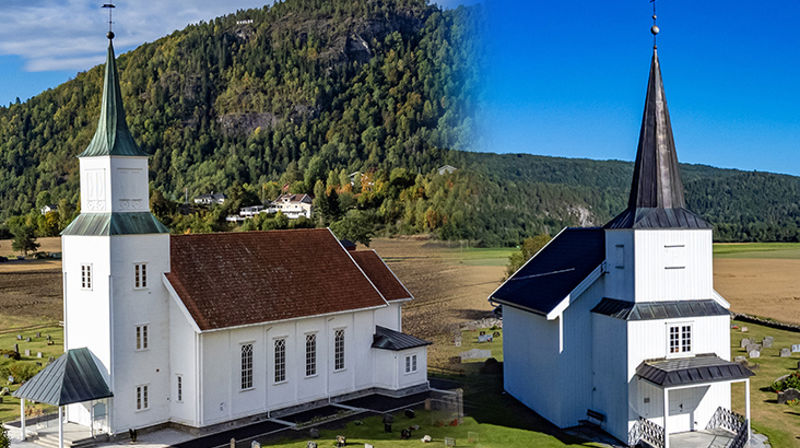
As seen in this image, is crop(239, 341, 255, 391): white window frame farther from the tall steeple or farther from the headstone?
the tall steeple

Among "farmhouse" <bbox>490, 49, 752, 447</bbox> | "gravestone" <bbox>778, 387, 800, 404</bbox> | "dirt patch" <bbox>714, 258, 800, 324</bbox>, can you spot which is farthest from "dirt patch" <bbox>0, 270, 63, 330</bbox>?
"dirt patch" <bbox>714, 258, 800, 324</bbox>

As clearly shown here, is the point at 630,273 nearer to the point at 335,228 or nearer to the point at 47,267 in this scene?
the point at 335,228

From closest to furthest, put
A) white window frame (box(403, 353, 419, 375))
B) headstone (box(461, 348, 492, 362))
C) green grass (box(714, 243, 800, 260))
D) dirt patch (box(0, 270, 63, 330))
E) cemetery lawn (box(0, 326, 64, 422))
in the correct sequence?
cemetery lawn (box(0, 326, 64, 422))
white window frame (box(403, 353, 419, 375))
headstone (box(461, 348, 492, 362))
dirt patch (box(0, 270, 63, 330))
green grass (box(714, 243, 800, 260))

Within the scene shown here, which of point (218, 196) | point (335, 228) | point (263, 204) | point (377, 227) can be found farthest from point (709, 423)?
Answer: point (218, 196)

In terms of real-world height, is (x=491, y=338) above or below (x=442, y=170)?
below

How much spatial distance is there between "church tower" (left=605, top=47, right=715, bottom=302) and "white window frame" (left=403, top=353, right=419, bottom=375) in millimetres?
9110

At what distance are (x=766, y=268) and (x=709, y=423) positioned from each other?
50492mm

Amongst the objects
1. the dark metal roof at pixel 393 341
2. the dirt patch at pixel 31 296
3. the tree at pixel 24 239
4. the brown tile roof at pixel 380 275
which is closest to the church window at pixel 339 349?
the dark metal roof at pixel 393 341

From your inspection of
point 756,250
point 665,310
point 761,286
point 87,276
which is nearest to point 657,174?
point 665,310

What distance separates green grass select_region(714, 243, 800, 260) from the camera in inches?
2609

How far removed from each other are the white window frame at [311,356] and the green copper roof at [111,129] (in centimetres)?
770

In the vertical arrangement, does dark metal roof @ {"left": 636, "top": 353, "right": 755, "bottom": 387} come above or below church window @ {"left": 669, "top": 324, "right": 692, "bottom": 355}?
below

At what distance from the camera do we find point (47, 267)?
5969 centimetres

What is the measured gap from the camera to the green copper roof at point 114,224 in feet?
63.8
